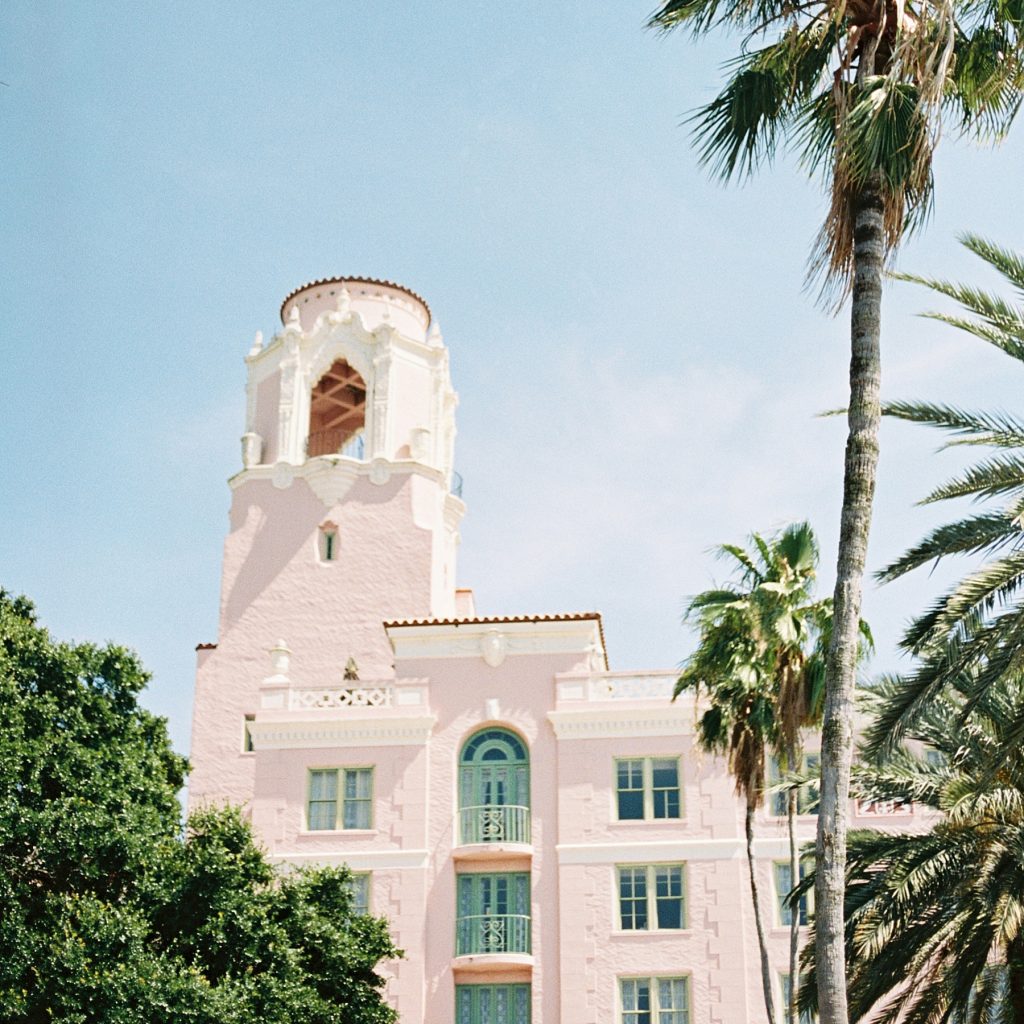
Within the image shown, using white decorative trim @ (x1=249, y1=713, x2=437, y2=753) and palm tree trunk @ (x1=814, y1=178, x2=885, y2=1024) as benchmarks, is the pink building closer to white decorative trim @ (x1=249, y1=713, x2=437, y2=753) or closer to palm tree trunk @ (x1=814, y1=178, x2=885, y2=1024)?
white decorative trim @ (x1=249, y1=713, x2=437, y2=753)

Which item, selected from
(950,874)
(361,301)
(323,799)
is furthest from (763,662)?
(361,301)

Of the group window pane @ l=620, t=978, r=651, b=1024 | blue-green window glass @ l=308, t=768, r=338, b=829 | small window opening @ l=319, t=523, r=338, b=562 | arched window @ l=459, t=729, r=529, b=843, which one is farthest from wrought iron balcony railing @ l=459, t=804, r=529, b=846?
small window opening @ l=319, t=523, r=338, b=562

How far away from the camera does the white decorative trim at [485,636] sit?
132 feet

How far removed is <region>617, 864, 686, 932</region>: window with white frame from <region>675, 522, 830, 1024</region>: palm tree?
7215mm

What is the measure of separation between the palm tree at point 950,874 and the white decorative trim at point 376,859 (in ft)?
50.4

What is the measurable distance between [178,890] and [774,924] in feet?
45.6

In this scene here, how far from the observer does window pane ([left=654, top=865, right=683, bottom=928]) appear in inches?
1479

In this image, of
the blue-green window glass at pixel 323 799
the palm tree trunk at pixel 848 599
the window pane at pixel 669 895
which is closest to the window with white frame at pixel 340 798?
the blue-green window glass at pixel 323 799

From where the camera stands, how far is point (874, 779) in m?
24.9

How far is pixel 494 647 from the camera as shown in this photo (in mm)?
40281

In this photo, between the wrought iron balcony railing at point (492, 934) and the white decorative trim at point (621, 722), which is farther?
the white decorative trim at point (621, 722)

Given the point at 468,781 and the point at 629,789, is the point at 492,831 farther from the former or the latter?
the point at 629,789

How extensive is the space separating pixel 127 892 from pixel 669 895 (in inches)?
511

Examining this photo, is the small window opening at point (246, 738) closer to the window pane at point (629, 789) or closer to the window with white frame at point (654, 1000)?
the window pane at point (629, 789)
